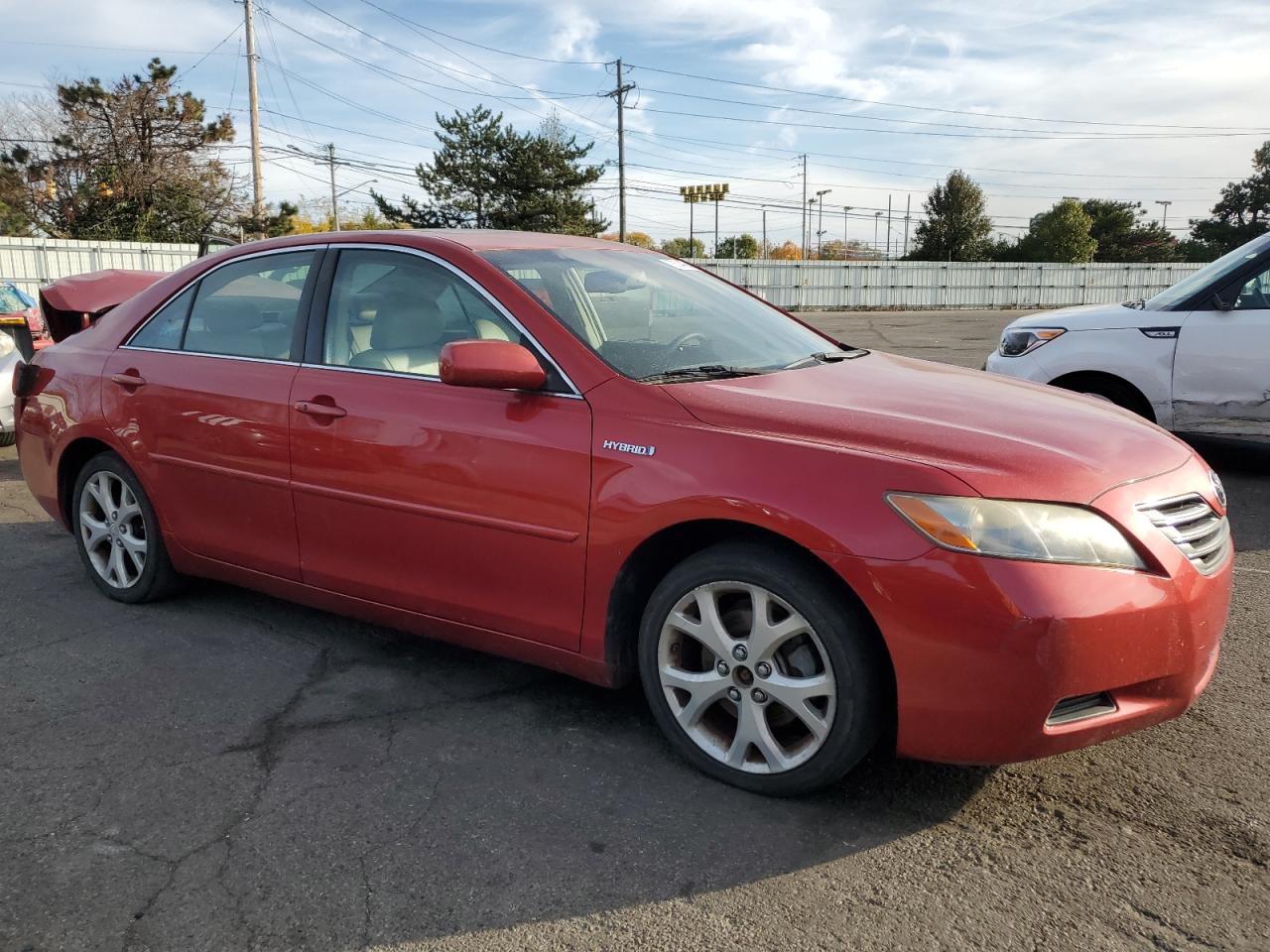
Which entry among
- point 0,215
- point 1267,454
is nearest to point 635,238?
point 0,215

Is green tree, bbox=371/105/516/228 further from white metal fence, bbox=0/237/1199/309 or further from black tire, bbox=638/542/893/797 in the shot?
black tire, bbox=638/542/893/797

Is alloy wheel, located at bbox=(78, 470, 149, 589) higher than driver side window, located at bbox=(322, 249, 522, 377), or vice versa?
driver side window, located at bbox=(322, 249, 522, 377)

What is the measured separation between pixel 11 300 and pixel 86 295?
3.00 metres

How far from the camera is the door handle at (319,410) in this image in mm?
3488

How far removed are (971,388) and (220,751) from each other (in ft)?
8.61

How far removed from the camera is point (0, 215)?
3559 centimetres

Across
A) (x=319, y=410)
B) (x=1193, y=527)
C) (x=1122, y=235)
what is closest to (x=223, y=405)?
(x=319, y=410)

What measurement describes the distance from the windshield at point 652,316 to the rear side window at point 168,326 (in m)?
1.57

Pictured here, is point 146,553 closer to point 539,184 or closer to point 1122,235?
point 539,184

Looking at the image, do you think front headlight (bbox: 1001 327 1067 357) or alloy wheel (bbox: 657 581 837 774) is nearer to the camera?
alloy wheel (bbox: 657 581 837 774)

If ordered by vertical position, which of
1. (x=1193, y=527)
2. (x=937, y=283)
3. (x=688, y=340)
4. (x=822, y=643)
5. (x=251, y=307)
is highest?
(x=937, y=283)

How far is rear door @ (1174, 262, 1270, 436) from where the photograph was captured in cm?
643

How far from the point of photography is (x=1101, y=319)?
6906mm

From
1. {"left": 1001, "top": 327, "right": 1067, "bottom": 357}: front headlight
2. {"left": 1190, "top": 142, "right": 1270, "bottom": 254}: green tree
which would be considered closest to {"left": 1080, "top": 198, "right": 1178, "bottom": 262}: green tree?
{"left": 1190, "top": 142, "right": 1270, "bottom": 254}: green tree
